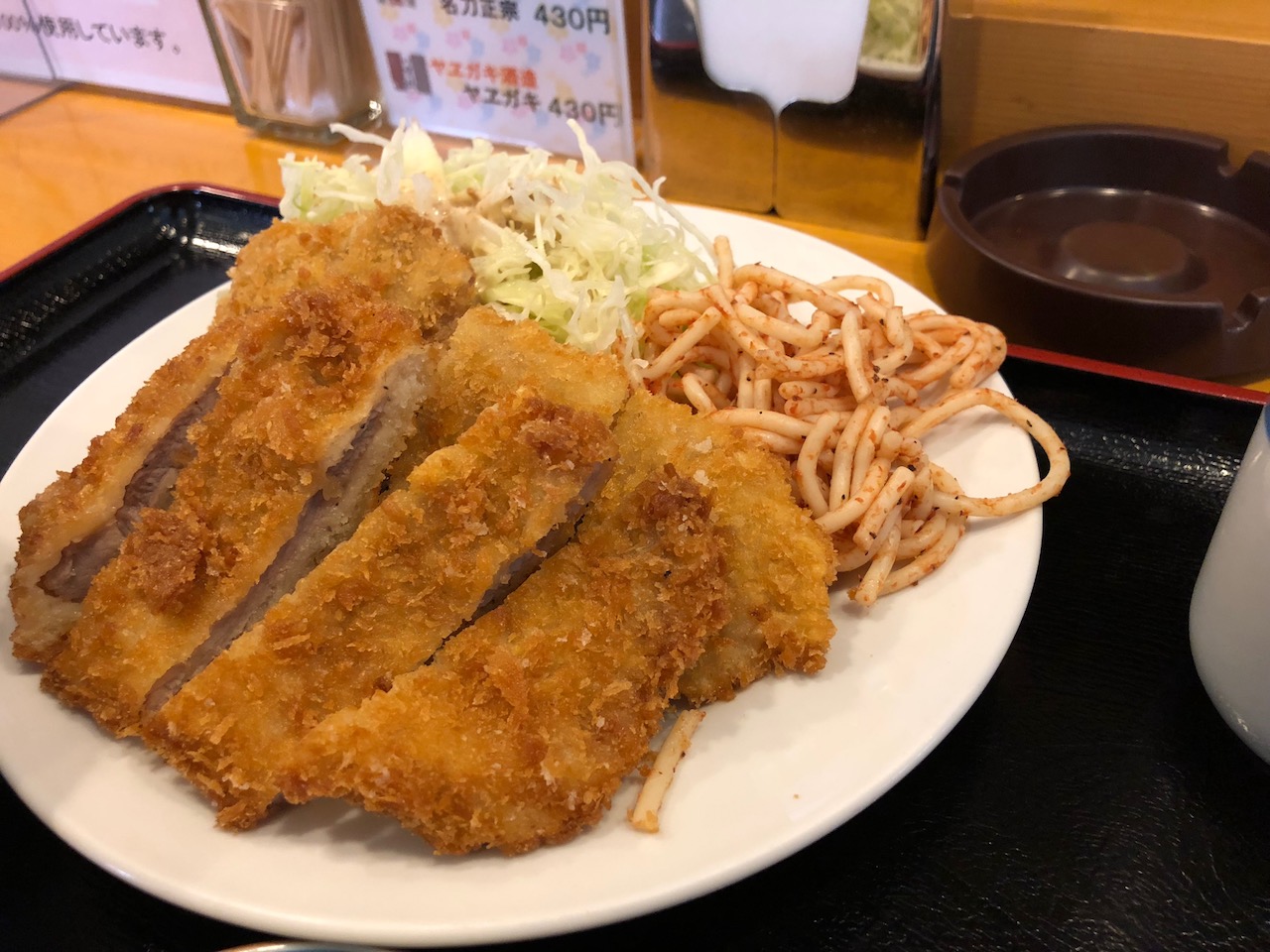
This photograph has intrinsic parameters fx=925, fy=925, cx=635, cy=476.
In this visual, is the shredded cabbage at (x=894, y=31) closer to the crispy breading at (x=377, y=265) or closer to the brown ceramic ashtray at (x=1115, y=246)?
the brown ceramic ashtray at (x=1115, y=246)

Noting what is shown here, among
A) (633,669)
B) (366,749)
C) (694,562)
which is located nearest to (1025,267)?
(694,562)

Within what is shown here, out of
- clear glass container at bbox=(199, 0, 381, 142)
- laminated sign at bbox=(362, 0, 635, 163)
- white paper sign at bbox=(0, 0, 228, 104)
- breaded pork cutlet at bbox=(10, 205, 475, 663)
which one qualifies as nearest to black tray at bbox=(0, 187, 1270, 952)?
breaded pork cutlet at bbox=(10, 205, 475, 663)

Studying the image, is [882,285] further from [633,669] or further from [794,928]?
[794,928]

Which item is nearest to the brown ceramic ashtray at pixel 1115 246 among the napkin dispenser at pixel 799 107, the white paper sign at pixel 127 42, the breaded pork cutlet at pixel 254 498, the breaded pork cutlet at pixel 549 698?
the napkin dispenser at pixel 799 107

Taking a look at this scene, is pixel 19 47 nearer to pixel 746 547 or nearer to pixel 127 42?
pixel 127 42

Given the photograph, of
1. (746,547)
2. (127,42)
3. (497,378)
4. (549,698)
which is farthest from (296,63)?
(549,698)

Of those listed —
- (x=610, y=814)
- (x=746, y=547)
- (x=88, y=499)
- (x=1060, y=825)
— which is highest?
(x=88, y=499)
